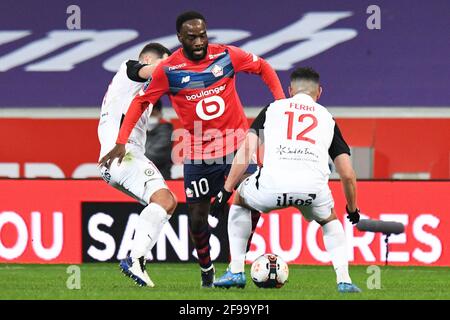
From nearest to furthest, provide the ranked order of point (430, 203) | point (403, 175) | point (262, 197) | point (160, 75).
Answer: point (262, 197) < point (160, 75) < point (430, 203) < point (403, 175)

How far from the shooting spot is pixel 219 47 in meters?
10.6

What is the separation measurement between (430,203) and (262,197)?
4.41 meters

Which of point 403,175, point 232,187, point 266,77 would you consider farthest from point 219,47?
point 403,175

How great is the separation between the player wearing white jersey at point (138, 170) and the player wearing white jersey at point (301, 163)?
855 millimetres

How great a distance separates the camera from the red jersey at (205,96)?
10.5 m

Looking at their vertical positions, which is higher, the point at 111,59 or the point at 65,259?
the point at 111,59

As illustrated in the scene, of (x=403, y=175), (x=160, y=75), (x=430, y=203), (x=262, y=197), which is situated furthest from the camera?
(x=403, y=175)

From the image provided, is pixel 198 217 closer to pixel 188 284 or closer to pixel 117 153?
pixel 188 284

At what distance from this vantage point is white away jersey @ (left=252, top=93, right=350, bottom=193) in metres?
9.62

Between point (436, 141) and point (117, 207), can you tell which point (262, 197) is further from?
point (436, 141)

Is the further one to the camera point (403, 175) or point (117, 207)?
point (403, 175)

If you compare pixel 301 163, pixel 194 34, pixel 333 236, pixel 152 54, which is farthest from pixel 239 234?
pixel 152 54

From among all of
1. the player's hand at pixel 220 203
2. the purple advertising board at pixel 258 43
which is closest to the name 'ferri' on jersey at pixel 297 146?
the player's hand at pixel 220 203

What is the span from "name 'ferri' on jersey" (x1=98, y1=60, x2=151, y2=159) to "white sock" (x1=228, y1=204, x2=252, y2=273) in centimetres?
133
